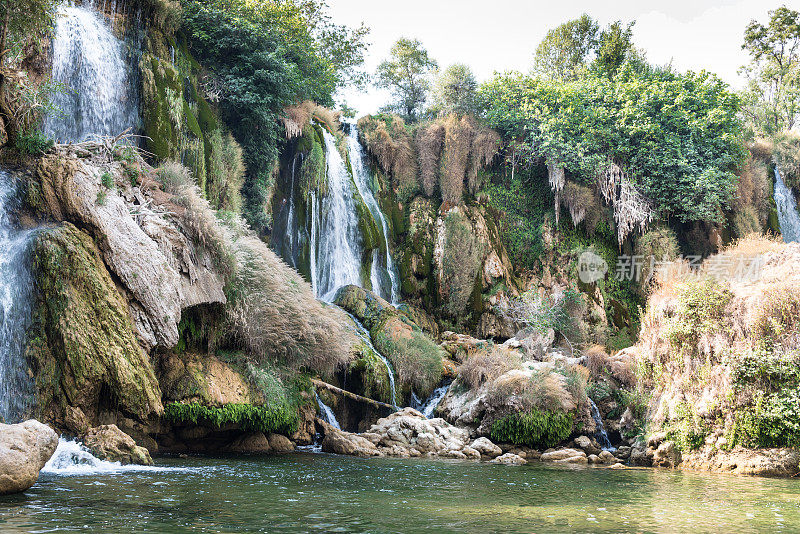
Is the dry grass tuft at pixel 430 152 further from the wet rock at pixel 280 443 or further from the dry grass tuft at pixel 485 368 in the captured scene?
the wet rock at pixel 280 443

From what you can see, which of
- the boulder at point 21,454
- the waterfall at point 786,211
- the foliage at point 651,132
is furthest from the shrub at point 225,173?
the waterfall at point 786,211

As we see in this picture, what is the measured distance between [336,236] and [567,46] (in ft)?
64.3

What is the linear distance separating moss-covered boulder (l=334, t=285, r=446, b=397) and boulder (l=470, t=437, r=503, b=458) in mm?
3173

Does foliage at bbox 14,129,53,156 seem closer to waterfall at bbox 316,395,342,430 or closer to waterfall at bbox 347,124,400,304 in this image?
waterfall at bbox 316,395,342,430

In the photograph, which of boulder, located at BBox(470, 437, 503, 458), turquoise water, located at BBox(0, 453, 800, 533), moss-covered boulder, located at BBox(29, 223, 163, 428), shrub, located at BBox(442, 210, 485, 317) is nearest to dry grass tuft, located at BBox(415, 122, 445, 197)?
shrub, located at BBox(442, 210, 485, 317)

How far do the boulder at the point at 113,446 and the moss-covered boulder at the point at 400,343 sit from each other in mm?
8679

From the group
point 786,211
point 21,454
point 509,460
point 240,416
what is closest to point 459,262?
point 509,460

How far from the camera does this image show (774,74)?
36.3 meters

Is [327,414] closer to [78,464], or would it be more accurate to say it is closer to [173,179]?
[173,179]

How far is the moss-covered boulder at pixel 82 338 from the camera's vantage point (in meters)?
8.34

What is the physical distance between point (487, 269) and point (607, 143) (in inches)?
339

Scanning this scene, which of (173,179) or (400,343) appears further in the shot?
(400,343)

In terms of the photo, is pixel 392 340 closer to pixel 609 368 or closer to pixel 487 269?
pixel 609 368

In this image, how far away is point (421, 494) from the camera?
24.1 feet
